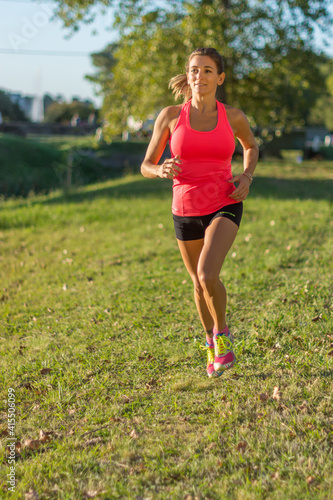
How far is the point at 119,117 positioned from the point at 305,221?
11734 mm

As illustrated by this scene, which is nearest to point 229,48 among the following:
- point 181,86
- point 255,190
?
point 255,190

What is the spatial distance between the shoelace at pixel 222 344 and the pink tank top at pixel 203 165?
1.05 metres

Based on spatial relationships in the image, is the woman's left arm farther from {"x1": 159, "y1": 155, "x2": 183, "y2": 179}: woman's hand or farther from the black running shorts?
{"x1": 159, "y1": 155, "x2": 183, "y2": 179}: woman's hand

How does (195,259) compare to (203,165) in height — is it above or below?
below

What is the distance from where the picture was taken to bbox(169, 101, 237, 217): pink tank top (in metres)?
3.95

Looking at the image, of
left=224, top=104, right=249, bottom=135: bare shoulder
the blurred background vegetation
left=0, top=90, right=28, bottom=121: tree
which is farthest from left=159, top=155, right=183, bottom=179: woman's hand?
left=0, top=90, right=28, bottom=121: tree

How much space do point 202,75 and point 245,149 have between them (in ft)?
2.44

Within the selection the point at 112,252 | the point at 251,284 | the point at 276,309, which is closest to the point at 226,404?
the point at 276,309

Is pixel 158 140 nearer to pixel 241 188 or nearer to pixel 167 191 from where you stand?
pixel 241 188

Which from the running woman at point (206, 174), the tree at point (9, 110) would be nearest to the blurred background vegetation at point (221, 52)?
the running woman at point (206, 174)

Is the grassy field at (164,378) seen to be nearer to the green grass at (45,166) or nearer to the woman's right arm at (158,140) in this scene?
the woman's right arm at (158,140)

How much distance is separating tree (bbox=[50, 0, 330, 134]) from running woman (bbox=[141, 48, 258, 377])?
12010mm

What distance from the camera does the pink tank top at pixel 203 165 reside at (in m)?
3.95

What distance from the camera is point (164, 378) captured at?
189 inches
